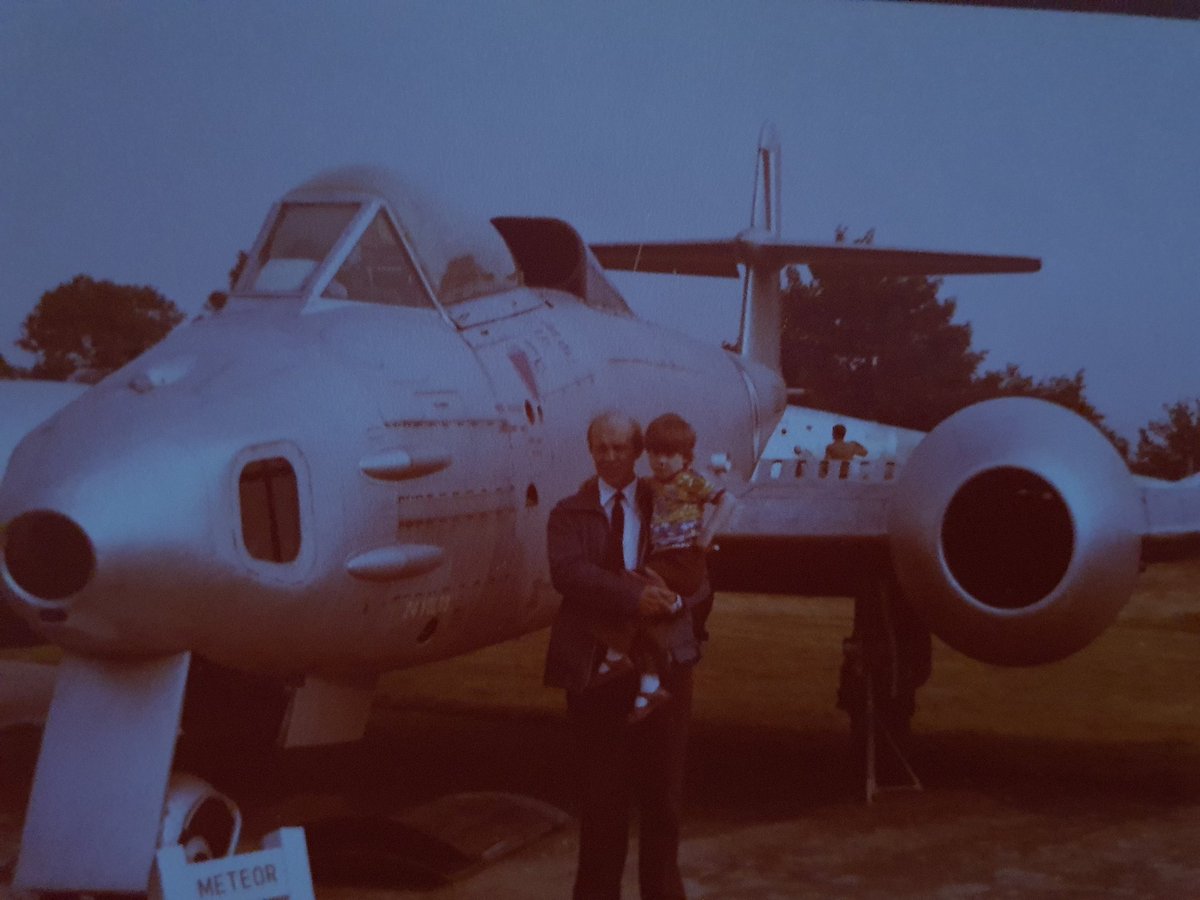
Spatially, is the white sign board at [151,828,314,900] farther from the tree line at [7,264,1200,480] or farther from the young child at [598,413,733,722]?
the tree line at [7,264,1200,480]

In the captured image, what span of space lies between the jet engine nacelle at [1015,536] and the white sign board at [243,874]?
9.64 feet

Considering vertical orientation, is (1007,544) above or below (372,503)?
below

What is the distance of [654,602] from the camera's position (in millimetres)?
4305

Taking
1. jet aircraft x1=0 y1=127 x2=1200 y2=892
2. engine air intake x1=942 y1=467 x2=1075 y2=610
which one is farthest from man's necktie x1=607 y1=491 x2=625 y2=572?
engine air intake x1=942 y1=467 x2=1075 y2=610

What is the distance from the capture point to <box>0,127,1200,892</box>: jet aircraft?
4.03 m

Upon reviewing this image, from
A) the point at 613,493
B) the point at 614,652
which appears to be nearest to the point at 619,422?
the point at 613,493

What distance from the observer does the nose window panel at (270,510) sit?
13.8ft

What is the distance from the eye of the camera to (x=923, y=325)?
15.8 metres

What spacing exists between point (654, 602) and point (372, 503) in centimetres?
89

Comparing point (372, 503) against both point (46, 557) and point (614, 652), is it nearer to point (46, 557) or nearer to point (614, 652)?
point (614, 652)

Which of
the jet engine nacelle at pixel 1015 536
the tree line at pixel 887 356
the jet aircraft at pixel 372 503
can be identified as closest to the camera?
the jet aircraft at pixel 372 503

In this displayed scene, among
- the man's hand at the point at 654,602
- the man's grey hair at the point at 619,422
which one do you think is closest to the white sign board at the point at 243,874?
the man's hand at the point at 654,602

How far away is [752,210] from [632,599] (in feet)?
28.8

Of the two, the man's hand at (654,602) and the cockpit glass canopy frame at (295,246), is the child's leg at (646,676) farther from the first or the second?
the cockpit glass canopy frame at (295,246)
